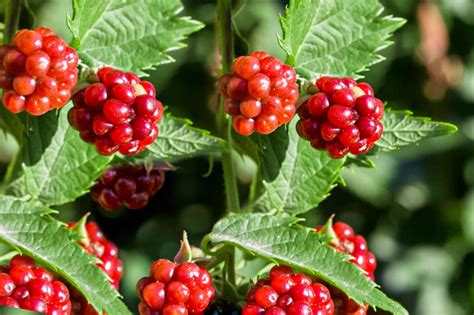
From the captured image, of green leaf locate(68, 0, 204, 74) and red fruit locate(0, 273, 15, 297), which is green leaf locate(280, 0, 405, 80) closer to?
green leaf locate(68, 0, 204, 74)

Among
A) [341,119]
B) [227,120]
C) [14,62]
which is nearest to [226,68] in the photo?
[227,120]

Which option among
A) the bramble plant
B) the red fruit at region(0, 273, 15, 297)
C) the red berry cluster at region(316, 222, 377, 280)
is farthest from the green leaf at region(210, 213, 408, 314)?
the red fruit at region(0, 273, 15, 297)

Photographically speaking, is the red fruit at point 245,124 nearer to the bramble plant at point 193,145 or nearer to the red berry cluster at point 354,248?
the bramble plant at point 193,145

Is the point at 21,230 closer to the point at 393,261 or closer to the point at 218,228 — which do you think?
the point at 218,228

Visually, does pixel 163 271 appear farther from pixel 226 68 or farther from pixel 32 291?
pixel 226 68

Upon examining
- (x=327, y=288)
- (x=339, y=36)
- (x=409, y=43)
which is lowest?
(x=409, y=43)

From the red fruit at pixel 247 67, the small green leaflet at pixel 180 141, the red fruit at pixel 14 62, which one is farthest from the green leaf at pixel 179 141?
the red fruit at pixel 14 62

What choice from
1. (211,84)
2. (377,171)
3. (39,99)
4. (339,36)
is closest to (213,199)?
(211,84)
